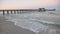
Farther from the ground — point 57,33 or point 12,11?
point 57,33

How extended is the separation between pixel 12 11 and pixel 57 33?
61.9ft

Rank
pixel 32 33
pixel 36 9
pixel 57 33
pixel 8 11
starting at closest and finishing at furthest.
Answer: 1. pixel 57 33
2. pixel 32 33
3. pixel 8 11
4. pixel 36 9

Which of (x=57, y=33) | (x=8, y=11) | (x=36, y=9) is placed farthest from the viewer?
(x=36, y=9)

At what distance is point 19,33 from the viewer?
4367 millimetres

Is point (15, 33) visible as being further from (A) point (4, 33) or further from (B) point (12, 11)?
(B) point (12, 11)

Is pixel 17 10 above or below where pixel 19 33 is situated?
below

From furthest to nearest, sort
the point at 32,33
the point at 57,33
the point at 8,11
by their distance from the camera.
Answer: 1. the point at 8,11
2. the point at 32,33
3. the point at 57,33

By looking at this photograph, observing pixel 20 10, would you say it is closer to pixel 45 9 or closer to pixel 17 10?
pixel 17 10

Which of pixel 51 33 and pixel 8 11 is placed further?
pixel 8 11

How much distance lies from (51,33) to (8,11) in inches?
711

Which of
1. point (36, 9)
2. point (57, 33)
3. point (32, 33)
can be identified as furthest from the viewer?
point (36, 9)

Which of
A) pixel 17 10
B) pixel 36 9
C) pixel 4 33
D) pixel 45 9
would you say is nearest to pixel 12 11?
pixel 17 10

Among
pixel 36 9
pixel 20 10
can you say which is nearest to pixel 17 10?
pixel 20 10

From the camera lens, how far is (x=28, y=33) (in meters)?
4.40
